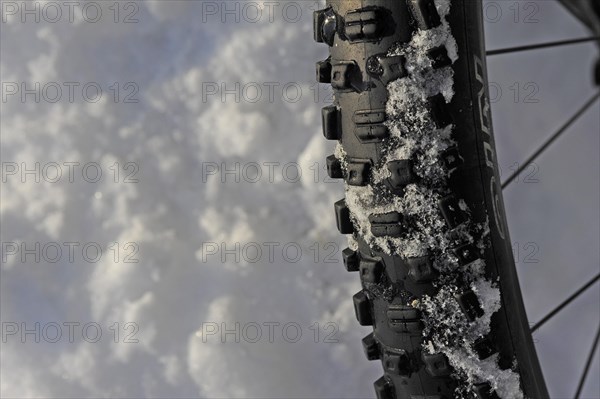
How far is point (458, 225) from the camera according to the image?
1.38 meters

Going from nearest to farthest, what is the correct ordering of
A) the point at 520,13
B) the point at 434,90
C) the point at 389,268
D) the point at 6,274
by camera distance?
the point at 434,90 → the point at 389,268 → the point at 520,13 → the point at 6,274

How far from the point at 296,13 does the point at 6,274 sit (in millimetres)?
1663

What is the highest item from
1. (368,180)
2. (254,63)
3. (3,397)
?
(254,63)

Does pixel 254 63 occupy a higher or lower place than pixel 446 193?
higher

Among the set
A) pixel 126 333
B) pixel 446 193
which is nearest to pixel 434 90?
pixel 446 193

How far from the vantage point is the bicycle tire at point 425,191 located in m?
1.33

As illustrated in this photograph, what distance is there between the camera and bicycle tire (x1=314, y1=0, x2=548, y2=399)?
1.33m

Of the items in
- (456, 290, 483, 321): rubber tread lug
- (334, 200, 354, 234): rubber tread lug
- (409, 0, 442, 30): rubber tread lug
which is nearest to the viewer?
(409, 0, 442, 30): rubber tread lug

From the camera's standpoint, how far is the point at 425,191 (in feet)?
4.49

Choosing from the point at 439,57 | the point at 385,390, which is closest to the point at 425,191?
the point at 439,57

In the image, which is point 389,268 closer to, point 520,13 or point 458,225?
point 458,225

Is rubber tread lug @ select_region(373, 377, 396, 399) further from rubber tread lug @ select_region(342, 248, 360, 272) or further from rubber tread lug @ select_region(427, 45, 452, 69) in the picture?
rubber tread lug @ select_region(427, 45, 452, 69)

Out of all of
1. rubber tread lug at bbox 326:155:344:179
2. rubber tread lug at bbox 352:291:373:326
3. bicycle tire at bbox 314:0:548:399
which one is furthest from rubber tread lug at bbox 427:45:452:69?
rubber tread lug at bbox 352:291:373:326

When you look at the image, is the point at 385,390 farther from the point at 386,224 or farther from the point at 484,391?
the point at 386,224
